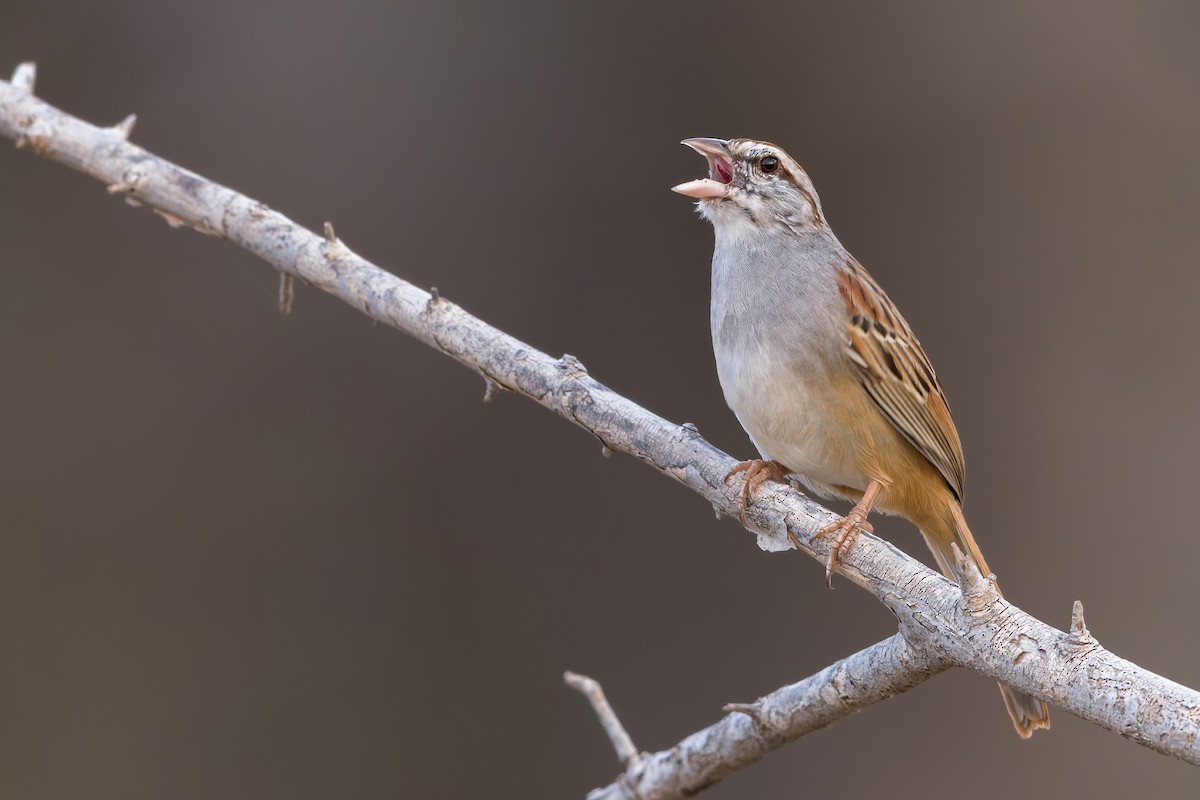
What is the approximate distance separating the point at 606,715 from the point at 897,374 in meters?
1.22

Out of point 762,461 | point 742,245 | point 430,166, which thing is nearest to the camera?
point 762,461

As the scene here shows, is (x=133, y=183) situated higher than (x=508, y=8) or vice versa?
(x=508, y=8)

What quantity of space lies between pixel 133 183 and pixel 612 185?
240 centimetres

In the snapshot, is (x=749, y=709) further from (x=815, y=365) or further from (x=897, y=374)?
(x=897, y=374)

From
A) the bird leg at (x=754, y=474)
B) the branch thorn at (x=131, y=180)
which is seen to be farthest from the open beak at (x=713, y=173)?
the branch thorn at (x=131, y=180)

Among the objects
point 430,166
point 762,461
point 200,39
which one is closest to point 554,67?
point 430,166

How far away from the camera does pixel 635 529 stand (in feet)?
16.6

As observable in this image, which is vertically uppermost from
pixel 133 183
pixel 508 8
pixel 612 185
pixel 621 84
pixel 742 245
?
pixel 508 8

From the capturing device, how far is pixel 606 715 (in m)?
2.55

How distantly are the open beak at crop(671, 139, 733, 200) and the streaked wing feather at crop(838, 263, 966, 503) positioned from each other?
0.41 meters

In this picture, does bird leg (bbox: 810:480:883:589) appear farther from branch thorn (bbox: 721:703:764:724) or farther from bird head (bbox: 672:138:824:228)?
bird head (bbox: 672:138:824:228)

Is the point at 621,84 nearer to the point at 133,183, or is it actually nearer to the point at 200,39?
the point at 200,39

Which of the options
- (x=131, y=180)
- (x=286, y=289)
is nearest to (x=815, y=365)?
(x=286, y=289)

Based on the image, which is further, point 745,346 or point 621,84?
point 621,84
